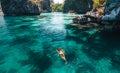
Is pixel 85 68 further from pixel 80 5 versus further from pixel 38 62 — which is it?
pixel 80 5

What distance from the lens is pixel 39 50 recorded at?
62.5 ft

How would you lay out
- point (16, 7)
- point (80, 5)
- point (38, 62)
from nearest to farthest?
point (38, 62), point (16, 7), point (80, 5)

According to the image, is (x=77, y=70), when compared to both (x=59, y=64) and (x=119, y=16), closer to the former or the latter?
(x=59, y=64)

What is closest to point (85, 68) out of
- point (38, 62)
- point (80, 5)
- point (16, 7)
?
point (38, 62)

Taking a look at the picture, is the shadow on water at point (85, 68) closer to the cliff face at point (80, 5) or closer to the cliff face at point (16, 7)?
the cliff face at point (16, 7)

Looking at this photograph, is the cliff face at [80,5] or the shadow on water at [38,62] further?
the cliff face at [80,5]

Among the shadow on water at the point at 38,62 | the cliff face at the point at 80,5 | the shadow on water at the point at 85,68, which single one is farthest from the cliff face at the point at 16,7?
the shadow on water at the point at 85,68

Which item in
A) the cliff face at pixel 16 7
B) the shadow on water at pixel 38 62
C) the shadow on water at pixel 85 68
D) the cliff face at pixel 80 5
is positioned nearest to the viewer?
the shadow on water at pixel 85 68

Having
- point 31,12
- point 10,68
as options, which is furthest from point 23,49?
point 31,12

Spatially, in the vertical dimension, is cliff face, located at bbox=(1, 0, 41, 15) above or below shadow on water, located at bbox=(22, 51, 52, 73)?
above

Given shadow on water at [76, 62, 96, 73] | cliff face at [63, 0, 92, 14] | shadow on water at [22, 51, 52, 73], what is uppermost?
cliff face at [63, 0, 92, 14]

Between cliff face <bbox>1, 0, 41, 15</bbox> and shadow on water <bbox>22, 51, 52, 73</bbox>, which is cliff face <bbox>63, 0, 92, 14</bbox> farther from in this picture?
shadow on water <bbox>22, 51, 52, 73</bbox>

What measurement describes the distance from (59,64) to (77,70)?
2232 millimetres

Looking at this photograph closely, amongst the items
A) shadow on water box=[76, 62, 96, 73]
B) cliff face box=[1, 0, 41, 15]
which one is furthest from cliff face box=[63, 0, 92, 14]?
shadow on water box=[76, 62, 96, 73]
